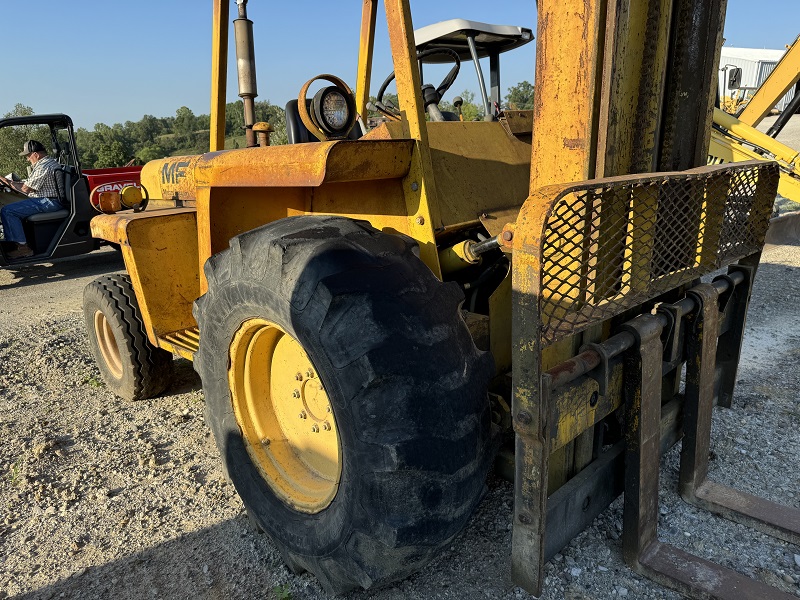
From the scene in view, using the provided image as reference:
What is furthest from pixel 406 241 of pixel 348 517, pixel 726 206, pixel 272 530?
pixel 726 206

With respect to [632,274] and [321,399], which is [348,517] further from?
[632,274]

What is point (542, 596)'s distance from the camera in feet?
6.73

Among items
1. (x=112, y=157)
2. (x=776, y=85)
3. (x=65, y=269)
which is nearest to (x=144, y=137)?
(x=112, y=157)

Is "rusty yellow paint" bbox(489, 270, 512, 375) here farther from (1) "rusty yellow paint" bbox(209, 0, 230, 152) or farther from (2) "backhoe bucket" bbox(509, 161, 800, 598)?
(1) "rusty yellow paint" bbox(209, 0, 230, 152)

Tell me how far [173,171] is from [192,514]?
1.97 meters

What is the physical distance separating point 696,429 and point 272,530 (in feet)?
5.68

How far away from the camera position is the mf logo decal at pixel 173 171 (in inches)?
136

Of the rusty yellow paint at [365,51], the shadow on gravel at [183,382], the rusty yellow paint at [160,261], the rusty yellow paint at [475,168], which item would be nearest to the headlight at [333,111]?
the rusty yellow paint at [475,168]

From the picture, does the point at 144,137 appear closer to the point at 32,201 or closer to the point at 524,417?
the point at 32,201

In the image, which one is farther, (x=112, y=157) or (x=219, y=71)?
(x=112, y=157)

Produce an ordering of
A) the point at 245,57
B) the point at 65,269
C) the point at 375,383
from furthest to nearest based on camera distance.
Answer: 1. the point at 65,269
2. the point at 245,57
3. the point at 375,383

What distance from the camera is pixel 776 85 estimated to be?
6961mm

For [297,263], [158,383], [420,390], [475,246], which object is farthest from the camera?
[158,383]

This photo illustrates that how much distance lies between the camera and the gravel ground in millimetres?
2182
